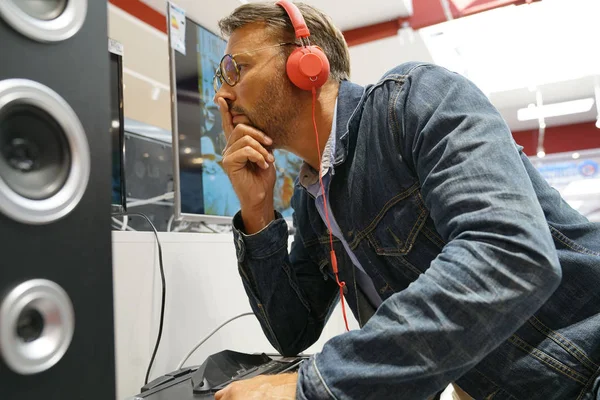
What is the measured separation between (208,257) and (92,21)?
903 millimetres

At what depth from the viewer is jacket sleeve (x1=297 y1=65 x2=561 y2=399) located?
1.59 feet

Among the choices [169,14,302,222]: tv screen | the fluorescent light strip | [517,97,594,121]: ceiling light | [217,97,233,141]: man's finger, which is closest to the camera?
[217,97,233,141]: man's finger

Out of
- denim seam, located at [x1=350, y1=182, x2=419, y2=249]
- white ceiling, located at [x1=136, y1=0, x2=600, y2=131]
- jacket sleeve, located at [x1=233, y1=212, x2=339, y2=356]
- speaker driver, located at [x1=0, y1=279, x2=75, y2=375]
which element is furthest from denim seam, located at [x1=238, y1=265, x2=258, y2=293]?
white ceiling, located at [x1=136, y1=0, x2=600, y2=131]

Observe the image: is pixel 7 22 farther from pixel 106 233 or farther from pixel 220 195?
pixel 220 195

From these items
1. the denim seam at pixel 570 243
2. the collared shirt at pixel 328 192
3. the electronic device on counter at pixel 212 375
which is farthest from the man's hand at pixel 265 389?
the denim seam at pixel 570 243

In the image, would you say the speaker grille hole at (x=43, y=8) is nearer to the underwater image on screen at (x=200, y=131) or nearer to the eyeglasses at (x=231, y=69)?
the eyeglasses at (x=231, y=69)

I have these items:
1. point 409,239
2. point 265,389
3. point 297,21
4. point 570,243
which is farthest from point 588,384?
point 297,21

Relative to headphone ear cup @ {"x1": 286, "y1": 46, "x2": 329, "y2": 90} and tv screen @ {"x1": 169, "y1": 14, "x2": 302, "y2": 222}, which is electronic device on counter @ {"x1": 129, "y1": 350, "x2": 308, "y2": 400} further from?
headphone ear cup @ {"x1": 286, "y1": 46, "x2": 329, "y2": 90}

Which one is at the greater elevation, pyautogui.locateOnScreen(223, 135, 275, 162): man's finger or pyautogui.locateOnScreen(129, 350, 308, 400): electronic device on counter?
pyautogui.locateOnScreen(223, 135, 275, 162): man's finger

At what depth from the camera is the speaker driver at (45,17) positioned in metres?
0.34

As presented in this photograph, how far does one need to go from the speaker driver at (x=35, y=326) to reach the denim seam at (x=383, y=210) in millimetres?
552

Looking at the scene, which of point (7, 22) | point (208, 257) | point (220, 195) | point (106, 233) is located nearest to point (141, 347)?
point (208, 257)

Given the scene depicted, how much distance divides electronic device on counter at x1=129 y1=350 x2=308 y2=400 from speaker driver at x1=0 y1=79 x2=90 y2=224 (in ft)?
1.40

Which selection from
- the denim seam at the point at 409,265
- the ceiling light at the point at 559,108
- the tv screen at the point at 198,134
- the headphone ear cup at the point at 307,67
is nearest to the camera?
the denim seam at the point at 409,265
